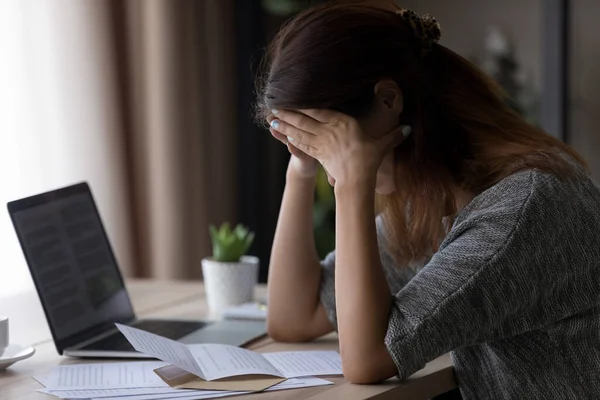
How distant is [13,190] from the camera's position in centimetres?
270

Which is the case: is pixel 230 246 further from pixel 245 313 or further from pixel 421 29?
pixel 421 29

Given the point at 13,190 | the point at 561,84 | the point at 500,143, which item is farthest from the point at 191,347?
the point at 561,84

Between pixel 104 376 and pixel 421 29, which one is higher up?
pixel 421 29

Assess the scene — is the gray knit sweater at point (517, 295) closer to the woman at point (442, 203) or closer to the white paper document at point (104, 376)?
the woman at point (442, 203)

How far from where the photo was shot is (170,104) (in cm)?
332

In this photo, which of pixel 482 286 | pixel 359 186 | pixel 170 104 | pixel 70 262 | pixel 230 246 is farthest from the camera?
pixel 170 104

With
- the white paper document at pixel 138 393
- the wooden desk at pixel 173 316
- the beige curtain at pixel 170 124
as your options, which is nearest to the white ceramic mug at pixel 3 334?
the wooden desk at pixel 173 316

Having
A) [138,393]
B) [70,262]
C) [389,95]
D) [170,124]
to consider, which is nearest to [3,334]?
[70,262]

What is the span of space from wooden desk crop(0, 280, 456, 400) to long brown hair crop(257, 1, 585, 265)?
0.26 m

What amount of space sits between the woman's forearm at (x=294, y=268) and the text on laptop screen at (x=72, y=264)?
305 mm

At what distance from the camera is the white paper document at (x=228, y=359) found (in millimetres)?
1367

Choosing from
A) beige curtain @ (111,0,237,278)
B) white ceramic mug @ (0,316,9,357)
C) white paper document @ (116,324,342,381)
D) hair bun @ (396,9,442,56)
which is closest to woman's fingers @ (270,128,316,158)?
hair bun @ (396,9,442,56)

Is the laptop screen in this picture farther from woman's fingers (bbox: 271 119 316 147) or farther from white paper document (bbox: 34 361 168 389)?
woman's fingers (bbox: 271 119 316 147)

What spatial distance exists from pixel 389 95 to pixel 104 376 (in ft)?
1.94
